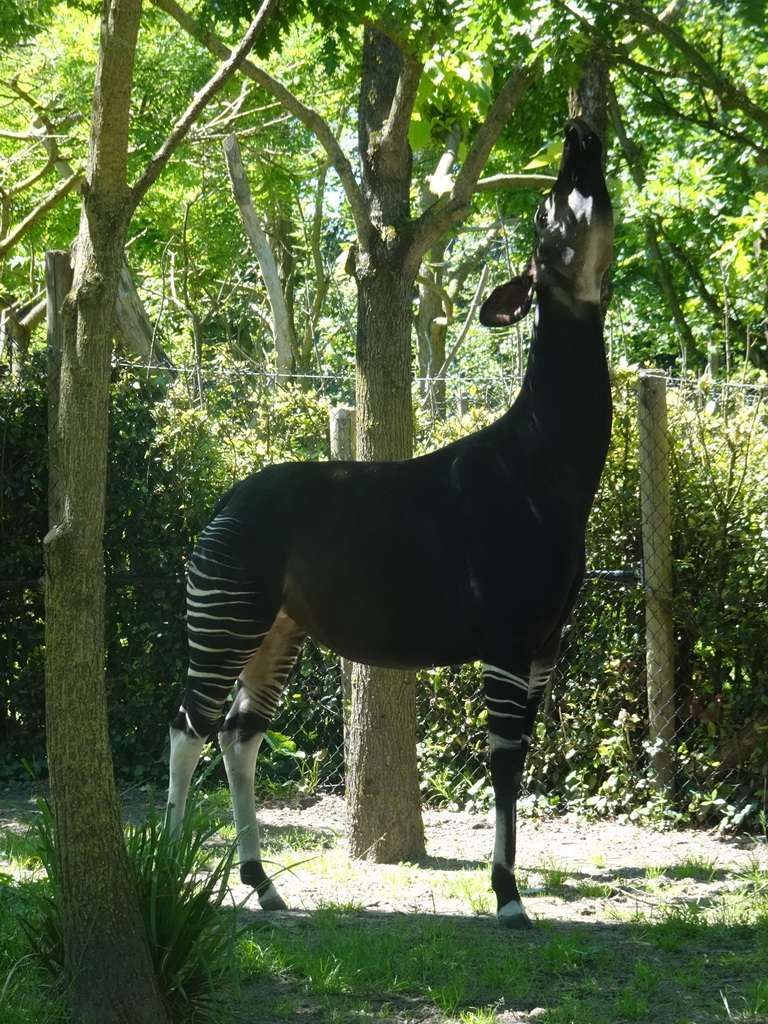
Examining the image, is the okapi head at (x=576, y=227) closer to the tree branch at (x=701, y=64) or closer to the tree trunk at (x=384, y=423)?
the tree trunk at (x=384, y=423)

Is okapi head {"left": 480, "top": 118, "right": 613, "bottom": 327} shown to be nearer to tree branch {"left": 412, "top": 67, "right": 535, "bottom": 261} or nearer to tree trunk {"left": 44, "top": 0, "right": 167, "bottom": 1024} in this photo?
tree branch {"left": 412, "top": 67, "right": 535, "bottom": 261}

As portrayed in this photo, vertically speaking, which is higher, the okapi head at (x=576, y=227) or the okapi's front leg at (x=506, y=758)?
the okapi head at (x=576, y=227)

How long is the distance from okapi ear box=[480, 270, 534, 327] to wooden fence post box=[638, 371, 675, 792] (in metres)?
1.67

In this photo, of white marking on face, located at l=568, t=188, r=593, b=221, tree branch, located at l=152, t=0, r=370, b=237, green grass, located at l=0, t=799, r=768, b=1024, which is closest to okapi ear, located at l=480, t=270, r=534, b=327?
white marking on face, located at l=568, t=188, r=593, b=221

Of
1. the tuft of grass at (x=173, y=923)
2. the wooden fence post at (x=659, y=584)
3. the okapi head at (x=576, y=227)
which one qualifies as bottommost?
the tuft of grass at (x=173, y=923)

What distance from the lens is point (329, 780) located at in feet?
21.6

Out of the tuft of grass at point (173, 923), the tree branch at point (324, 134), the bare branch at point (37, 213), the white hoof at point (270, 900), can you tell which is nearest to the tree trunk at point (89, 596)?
the tuft of grass at point (173, 923)

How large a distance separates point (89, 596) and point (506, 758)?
73.4 inches

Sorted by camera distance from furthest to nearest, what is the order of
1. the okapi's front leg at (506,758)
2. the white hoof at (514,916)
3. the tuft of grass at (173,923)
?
the okapi's front leg at (506,758), the white hoof at (514,916), the tuft of grass at (173,923)

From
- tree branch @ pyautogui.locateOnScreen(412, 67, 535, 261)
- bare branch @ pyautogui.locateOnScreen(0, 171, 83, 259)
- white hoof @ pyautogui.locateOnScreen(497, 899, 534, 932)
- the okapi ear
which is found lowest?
white hoof @ pyautogui.locateOnScreen(497, 899, 534, 932)

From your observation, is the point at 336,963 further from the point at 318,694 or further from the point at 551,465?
the point at 318,694

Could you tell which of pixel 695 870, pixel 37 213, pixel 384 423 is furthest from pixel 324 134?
pixel 37 213

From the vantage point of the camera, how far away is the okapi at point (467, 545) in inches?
152

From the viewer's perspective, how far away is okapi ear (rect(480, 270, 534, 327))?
4051mm
